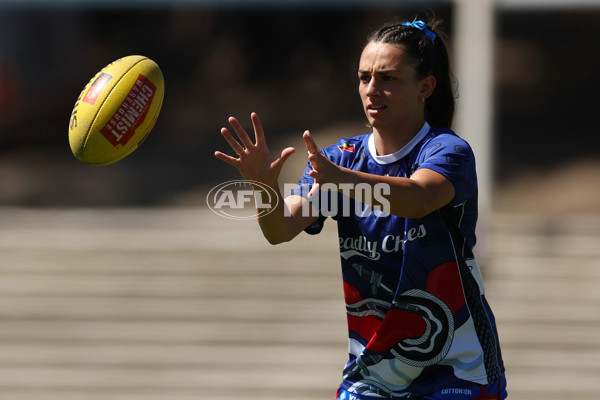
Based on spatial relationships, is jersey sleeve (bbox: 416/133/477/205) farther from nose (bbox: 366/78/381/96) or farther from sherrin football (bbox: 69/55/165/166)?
sherrin football (bbox: 69/55/165/166)

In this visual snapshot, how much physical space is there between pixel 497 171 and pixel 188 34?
6811 mm

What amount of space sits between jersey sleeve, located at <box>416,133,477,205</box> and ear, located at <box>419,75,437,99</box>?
0.13m

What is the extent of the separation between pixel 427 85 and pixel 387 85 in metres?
0.13

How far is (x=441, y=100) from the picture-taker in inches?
102

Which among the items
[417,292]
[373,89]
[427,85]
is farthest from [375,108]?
[417,292]

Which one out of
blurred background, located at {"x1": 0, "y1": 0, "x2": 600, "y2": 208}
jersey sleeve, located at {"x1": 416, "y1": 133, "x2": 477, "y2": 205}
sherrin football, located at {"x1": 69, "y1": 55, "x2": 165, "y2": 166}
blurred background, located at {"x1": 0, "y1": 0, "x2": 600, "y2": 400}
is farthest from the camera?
blurred background, located at {"x1": 0, "y1": 0, "x2": 600, "y2": 208}

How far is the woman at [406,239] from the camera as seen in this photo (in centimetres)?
241

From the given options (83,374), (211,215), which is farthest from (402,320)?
(211,215)

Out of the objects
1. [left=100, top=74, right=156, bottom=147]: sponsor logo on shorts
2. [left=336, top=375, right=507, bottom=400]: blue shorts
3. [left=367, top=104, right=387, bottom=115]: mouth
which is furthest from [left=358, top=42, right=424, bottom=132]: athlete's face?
[left=100, top=74, right=156, bottom=147]: sponsor logo on shorts

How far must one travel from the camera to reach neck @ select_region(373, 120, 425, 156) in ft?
8.17

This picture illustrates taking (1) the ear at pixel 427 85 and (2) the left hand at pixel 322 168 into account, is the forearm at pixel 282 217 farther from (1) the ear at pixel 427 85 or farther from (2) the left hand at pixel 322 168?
(1) the ear at pixel 427 85

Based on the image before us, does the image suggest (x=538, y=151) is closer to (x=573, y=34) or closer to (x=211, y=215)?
(x=573, y=34)

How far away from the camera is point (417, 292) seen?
246 cm

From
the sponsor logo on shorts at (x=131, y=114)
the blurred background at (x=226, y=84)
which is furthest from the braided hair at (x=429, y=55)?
the blurred background at (x=226, y=84)
